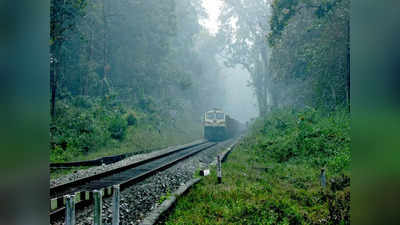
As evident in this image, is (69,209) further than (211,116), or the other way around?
(211,116)

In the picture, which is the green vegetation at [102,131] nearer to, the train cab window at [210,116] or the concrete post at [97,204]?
the train cab window at [210,116]

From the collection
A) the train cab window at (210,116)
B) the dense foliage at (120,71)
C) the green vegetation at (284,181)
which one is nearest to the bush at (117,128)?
the dense foliage at (120,71)

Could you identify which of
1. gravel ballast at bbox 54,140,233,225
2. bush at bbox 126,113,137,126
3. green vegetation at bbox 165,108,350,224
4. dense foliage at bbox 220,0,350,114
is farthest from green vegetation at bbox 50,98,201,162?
dense foliage at bbox 220,0,350,114

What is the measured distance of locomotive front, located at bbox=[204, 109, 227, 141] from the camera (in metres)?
14.6

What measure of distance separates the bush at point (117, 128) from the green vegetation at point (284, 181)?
627 cm

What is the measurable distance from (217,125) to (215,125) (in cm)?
19

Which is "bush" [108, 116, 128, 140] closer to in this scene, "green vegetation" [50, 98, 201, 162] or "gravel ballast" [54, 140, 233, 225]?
"green vegetation" [50, 98, 201, 162]

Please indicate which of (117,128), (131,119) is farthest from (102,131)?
(131,119)

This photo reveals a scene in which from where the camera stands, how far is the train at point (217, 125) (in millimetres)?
14641

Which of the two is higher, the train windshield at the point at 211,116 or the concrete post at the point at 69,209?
the train windshield at the point at 211,116

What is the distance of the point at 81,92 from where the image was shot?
42.9ft

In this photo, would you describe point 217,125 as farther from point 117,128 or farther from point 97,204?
point 97,204

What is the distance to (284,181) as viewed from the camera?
4.08m

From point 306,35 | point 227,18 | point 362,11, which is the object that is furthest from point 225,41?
point 362,11
